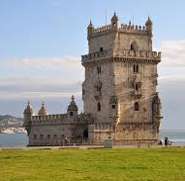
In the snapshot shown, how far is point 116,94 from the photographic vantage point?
91.5 m

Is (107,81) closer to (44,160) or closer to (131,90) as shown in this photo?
(131,90)

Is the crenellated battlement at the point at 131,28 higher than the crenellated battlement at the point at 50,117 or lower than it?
higher

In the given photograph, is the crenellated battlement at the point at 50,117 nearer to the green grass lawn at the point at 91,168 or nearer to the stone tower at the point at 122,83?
the stone tower at the point at 122,83

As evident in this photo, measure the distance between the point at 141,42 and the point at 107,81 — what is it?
837cm

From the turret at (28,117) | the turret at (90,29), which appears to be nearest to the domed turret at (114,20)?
the turret at (90,29)

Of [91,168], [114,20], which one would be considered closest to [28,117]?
[114,20]

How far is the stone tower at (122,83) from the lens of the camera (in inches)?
3605

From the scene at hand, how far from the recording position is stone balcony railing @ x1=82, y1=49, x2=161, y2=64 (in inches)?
3625

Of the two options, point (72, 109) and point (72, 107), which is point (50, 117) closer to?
point (72, 107)

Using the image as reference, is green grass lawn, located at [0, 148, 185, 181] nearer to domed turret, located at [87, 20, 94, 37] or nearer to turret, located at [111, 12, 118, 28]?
turret, located at [111, 12, 118, 28]

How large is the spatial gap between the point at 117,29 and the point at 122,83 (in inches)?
304

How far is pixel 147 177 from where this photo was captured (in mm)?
40531

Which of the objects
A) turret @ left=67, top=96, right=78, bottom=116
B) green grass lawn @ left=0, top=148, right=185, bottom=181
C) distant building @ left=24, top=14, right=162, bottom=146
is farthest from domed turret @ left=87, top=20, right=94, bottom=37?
green grass lawn @ left=0, top=148, right=185, bottom=181

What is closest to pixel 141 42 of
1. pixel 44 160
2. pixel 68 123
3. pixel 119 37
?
pixel 119 37
